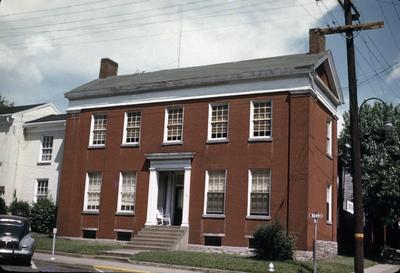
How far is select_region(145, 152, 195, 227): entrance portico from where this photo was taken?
93.4 feet

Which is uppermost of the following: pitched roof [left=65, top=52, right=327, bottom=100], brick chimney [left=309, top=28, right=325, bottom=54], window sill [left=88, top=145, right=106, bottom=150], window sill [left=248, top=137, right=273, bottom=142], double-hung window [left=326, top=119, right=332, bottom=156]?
brick chimney [left=309, top=28, right=325, bottom=54]

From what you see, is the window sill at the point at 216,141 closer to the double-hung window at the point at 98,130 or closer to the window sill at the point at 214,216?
A: the window sill at the point at 214,216

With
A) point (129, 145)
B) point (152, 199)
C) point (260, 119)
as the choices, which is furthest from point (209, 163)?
point (129, 145)

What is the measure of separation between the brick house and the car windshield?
33.6 feet

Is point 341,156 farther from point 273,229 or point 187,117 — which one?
point 273,229

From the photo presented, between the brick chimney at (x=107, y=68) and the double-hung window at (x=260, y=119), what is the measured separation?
1491 cm

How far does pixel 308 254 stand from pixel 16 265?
12.9 m

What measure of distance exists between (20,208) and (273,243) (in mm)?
19379

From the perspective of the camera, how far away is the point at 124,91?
31.3m

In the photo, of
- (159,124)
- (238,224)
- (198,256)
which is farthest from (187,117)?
(198,256)

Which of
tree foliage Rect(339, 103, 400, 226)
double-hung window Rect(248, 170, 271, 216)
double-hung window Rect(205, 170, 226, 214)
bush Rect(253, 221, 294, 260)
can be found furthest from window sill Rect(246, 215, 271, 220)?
tree foliage Rect(339, 103, 400, 226)

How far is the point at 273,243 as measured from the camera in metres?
23.2

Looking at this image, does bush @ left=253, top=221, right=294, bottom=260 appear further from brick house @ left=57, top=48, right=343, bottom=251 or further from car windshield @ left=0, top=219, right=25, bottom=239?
car windshield @ left=0, top=219, right=25, bottom=239

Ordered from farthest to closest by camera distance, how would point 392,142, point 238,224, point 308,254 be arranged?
point 392,142, point 238,224, point 308,254
